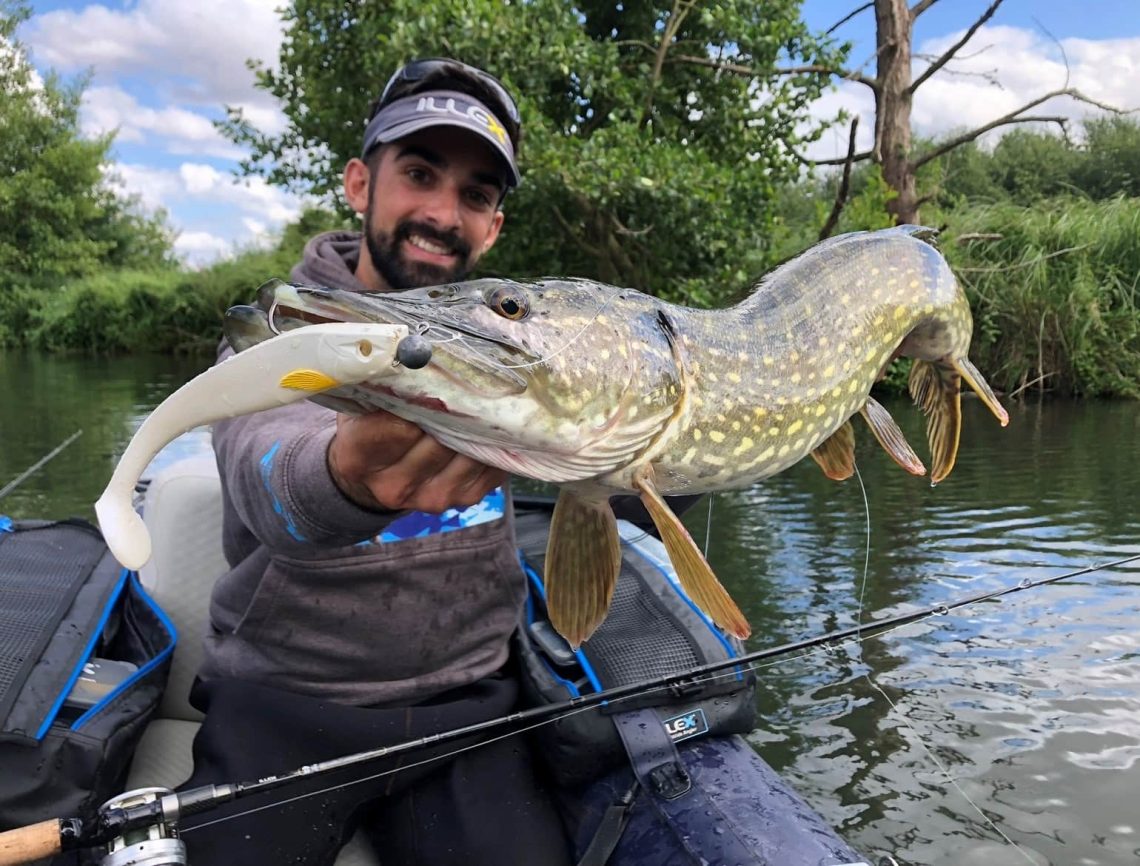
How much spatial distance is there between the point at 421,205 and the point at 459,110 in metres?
0.23

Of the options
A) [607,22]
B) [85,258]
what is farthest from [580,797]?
[85,258]

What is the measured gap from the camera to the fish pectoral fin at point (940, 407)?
204 centimetres

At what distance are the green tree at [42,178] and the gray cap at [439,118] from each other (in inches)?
1058

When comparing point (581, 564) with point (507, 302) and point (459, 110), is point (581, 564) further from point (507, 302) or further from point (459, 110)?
point (459, 110)

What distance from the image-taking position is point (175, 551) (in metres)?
2.10

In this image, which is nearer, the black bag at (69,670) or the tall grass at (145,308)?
the black bag at (69,670)

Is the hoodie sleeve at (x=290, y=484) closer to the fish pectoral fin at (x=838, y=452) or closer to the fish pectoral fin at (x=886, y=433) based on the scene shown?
the fish pectoral fin at (x=838, y=452)

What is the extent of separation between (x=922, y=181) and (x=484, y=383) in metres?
10.8

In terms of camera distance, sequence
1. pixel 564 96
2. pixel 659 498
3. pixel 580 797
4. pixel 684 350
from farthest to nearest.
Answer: pixel 564 96 → pixel 580 797 → pixel 684 350 → pixel 659 498

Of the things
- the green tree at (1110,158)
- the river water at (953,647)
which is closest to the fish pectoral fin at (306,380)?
the river water at (953,647)

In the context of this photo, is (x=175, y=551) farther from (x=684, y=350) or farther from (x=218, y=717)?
(x=684, y=350)

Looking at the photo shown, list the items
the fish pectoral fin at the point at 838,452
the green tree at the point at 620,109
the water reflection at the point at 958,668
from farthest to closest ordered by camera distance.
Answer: the green tree at the point at 620,109
the water reflection at the point at 958,668
the fish pectoral fin at the point at 838,452

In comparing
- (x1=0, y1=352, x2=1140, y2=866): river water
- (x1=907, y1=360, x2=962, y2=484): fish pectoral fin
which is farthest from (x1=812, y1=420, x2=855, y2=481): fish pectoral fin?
(x1=0, y1=352, x2=1140, y2=866): river water

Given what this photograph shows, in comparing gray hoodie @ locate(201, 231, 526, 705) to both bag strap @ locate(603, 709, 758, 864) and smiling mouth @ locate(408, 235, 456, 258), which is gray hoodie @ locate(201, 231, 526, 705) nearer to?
bag strap @ locate(603, 709, 758, 864)
